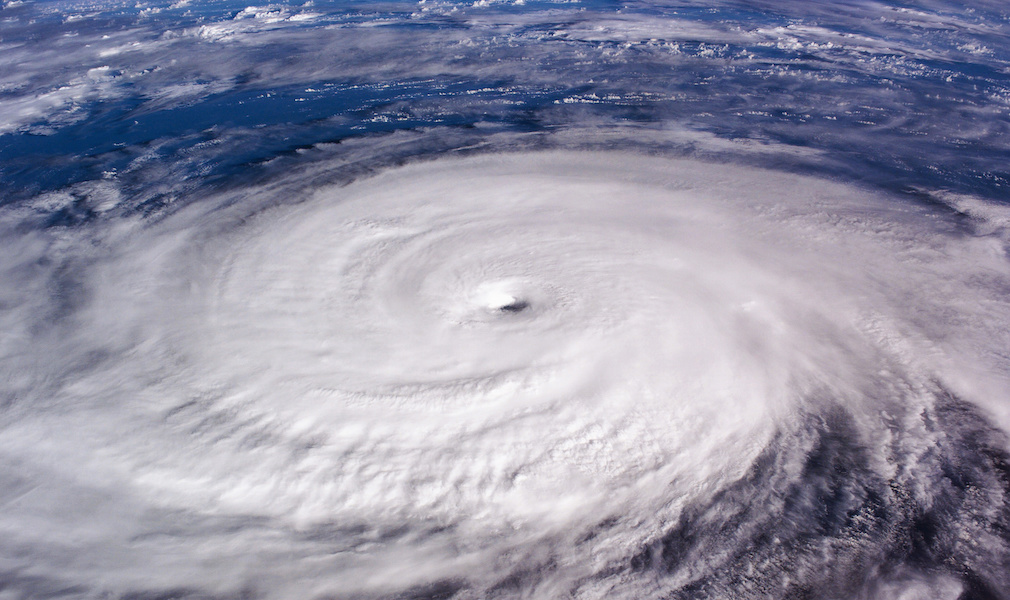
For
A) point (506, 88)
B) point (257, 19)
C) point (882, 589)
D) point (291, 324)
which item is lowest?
point (882, 589)

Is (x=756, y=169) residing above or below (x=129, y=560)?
above

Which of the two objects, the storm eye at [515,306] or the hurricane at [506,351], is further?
the storm eye at [515,306]

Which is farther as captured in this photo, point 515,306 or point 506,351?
point 515,306

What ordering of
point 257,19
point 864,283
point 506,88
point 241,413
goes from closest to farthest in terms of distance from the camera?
point 241,413 < point 864,283 < point 506,88 < point 257,19

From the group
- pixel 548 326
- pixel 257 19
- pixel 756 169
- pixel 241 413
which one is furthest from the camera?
pixel 257 19

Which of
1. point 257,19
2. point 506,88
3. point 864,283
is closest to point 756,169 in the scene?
point 864,283

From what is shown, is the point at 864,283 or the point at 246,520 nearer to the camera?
the point at 246,520

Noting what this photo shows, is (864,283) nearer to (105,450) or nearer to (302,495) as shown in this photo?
(302,495)

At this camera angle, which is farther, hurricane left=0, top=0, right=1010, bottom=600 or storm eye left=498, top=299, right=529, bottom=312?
storm eye left=498, top=299, right=529, bottom=312
